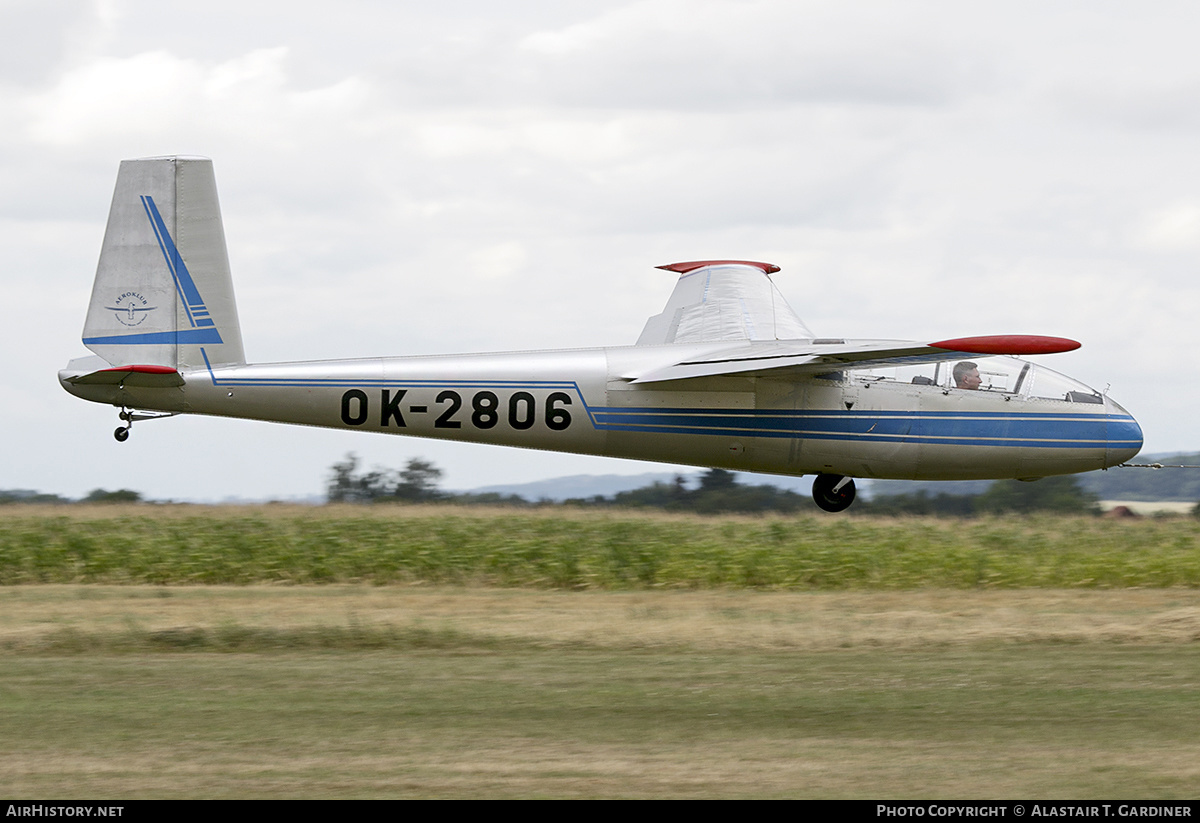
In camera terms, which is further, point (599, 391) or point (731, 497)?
point (731, 497)

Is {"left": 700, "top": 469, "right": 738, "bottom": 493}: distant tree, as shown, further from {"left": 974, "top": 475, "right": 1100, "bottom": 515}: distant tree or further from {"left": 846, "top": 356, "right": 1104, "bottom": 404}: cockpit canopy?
{"left": 846, "top": 356, "right": 1104, "bottom": 404}: cockpit canopy

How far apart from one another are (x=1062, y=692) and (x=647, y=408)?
25.1ft

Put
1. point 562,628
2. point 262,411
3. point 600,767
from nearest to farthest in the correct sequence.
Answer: point 600,767
point 562,628
point 262,411

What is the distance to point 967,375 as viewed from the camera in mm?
18688

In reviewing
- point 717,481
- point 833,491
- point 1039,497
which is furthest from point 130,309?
point 1039,497

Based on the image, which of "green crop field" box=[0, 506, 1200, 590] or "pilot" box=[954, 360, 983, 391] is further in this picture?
"green crop field" box=[0, 506, 1200, 590]

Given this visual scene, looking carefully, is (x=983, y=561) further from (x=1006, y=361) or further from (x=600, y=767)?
(x=600, y=767)

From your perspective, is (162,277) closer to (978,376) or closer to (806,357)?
(806,357)

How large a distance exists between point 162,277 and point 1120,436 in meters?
13.6

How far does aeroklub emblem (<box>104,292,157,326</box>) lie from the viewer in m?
18.1

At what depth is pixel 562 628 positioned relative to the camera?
16.8 metres

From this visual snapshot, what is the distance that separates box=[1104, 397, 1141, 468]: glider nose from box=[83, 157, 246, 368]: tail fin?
12.3m

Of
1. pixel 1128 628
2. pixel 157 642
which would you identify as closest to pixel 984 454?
pixel 1128 628

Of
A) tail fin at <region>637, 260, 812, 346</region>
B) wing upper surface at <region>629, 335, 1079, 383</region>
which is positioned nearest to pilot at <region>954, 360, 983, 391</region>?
wing upper surface at <region>629, 335, 1079, 383</region>
